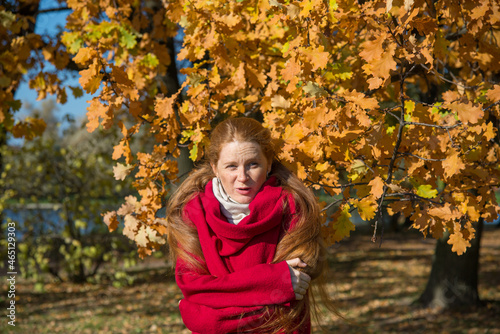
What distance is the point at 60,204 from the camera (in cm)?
800

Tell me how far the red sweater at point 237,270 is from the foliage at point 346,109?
0.33m

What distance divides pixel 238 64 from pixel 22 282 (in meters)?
8.53

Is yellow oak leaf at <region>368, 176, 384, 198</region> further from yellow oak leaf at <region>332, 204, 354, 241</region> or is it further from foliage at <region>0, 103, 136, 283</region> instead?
foliage at <region>0, 103, 136, 283</region>

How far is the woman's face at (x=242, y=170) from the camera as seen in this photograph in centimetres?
209

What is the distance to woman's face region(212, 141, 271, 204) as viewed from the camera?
2094 millimetres

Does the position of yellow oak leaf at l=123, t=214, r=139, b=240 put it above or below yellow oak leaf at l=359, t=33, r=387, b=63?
below

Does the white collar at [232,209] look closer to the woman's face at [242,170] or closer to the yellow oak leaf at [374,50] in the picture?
the woman's face at [242,170]

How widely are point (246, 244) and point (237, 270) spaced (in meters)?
0.13

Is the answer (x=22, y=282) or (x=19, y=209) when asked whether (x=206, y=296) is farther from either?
(x=22, y=282)

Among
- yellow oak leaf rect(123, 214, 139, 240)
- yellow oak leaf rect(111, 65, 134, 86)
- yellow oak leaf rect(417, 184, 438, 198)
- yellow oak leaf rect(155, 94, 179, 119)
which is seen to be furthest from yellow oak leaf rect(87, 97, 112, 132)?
yellow oak leaf rect(417, 184, 438, 198)

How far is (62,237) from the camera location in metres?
8.05

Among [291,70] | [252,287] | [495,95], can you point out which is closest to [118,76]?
[291,70]

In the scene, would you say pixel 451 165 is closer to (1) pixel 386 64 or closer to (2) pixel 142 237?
A: (1) pixel 386 64

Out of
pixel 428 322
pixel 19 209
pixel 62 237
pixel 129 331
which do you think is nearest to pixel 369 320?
pixel 428 322
